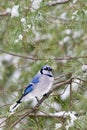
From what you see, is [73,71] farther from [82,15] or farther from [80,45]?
[80,45]

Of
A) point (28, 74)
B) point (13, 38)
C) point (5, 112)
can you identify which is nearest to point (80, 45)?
point (28, 74)

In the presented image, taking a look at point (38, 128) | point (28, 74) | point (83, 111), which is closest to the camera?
point (38, 128)

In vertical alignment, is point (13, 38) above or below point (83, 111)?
above

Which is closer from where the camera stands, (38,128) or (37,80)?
(38,128)

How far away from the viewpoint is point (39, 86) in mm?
3654

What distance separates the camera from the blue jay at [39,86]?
11.7 ft

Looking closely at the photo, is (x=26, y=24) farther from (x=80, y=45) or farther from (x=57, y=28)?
(x=57, y=28)

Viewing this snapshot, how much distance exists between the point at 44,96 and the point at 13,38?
57cm

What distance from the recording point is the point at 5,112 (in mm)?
3572

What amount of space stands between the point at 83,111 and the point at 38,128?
1.33 ft

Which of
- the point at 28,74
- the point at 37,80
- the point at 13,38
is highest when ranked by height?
the point at 13,38

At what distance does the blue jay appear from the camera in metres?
3.57

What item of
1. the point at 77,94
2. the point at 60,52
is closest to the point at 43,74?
the point at 77,94

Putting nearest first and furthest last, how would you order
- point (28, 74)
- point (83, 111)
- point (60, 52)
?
point (83, 111) < point (28, 74) < point (60, 52)
